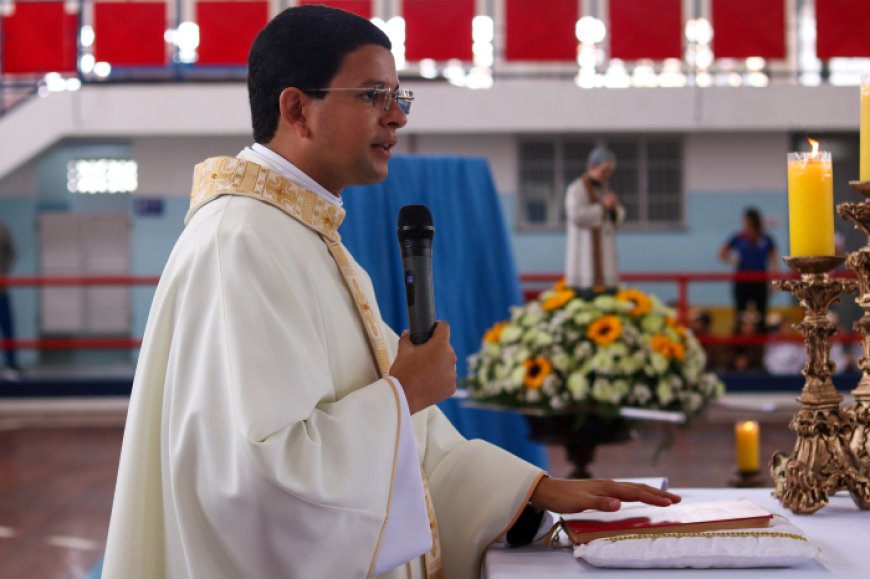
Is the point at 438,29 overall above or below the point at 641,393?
above

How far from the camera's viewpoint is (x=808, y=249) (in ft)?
4.99

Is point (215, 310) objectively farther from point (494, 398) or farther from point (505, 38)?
point (505, 38)

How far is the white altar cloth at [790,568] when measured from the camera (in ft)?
4.09

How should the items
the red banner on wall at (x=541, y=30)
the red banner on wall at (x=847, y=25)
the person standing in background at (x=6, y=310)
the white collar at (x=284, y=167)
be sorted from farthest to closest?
the red banner on wall at (x=541, y=30)
the person standing in background at (x=6, y=310)
the red banner on wall at (x=847, y=25)
the white collar at (x=284, y=167)

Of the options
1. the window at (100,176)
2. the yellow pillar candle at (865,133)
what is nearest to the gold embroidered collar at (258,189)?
the yellow pillar candle at (865,133)

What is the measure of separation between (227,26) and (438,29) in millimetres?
1681

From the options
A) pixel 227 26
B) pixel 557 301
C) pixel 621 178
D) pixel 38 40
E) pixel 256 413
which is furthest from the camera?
pixel 621 178

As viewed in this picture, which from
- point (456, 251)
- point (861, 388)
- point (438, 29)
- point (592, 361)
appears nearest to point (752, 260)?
point (438, 29)

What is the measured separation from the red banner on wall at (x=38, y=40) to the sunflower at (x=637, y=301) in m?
7.19

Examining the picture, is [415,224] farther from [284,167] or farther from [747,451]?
[747,451]

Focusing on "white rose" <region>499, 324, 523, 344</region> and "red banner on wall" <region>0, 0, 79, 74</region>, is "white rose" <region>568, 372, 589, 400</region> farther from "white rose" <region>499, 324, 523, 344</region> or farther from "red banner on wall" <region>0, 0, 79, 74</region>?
"red banner on wall" <region>0, 0, 79, 74</region>

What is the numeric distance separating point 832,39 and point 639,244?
10.1 feet

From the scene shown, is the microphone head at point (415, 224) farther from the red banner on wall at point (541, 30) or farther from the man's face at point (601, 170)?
the red banner on wall at point (541, 30)

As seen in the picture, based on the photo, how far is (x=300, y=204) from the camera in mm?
1424
